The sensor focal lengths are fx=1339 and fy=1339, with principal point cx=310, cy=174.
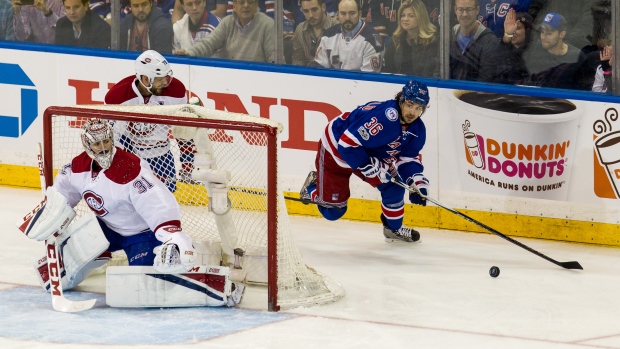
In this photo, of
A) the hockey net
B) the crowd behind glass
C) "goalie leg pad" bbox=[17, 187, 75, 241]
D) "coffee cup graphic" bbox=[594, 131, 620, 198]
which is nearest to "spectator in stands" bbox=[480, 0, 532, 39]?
the crowd behind glass

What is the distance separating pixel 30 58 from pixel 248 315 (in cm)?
335

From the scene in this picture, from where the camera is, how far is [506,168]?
23.0ft

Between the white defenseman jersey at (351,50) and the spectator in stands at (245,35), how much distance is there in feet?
1.08

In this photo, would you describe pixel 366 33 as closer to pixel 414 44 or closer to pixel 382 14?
pixel 382 14

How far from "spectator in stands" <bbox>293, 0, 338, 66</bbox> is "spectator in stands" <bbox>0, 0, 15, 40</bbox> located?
195 cm

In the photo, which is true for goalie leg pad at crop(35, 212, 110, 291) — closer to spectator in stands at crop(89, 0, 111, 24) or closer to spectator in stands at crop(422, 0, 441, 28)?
spectator in stands at crop(422, 0, 441, 28)

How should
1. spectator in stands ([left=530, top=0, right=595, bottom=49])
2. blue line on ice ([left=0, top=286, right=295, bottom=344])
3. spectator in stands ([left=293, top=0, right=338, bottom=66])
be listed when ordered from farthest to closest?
1. spectator in stands ([left=293, top=0, right=338, bottom=66])
2. spectator in stands ([left=530, top=0, right=595, bottom=49])
3. blue line on ice ([left=0, top=286, right=295, bottom=344])

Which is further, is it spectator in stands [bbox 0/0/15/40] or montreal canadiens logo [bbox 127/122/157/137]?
spectator in stands [bbox 0/0/15/40]

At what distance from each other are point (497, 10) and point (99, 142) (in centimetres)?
248

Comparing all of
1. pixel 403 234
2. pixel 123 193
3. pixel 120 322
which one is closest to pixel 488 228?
pixel 403 234

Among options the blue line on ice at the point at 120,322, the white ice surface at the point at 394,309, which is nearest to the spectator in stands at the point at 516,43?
the white ice surface at the point at 394,309

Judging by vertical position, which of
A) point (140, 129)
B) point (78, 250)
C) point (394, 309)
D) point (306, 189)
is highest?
point (140, 129)

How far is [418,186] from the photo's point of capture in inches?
266

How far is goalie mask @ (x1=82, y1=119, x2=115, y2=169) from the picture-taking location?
545cm
